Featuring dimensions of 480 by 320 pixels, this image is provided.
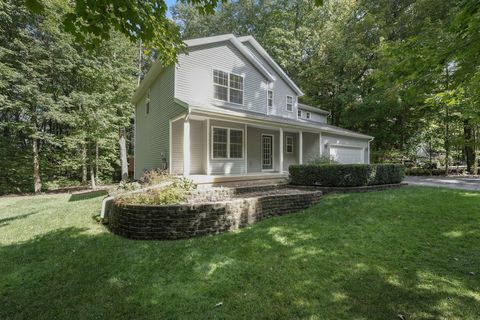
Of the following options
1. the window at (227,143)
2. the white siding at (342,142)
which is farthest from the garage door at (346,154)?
the window at (227,143)

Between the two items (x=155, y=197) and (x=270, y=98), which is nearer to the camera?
(x=155, y=197)

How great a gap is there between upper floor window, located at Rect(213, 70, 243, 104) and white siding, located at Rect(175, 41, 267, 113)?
0.24 m

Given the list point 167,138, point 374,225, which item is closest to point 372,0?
point 167,138

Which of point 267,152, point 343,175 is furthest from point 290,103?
point 343,175

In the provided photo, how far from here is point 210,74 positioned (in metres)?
11.6

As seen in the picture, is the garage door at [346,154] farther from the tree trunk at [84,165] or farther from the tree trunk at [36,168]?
the tree trunk at [36,168]

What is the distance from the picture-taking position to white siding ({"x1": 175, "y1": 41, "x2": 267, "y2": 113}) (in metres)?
10.6

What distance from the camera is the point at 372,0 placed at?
2116 cm

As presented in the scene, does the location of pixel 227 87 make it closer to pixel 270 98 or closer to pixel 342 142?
pixel 270 98

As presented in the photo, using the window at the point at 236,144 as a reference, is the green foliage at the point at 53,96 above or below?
above

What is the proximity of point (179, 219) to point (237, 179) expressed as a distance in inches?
216

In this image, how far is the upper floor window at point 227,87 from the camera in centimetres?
1187

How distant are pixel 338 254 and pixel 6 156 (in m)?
20.8

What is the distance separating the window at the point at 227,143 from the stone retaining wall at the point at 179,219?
534 cm
